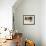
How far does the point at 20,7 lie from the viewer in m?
5.66

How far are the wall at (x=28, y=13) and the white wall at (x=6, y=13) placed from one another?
1334 millimetres

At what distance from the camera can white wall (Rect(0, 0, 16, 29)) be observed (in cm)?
427

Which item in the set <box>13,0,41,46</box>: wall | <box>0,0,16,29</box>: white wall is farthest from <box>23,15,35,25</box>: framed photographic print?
<box>0,0,16,29</box>: white wall

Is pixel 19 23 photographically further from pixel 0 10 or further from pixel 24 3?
pixel 0 10

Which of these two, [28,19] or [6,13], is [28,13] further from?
[6,13]

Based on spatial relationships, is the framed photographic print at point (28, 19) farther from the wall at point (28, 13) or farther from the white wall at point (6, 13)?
the white wall at point (6, 13)

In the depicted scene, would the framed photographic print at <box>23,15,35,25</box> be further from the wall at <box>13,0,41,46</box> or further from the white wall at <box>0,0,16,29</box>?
the white wall at <box>0,0,16,29</box>

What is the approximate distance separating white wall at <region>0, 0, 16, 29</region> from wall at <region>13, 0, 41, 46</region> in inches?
52.5

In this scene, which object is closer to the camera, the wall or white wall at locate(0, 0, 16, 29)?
white wall at locate(0, 0, 16, 29)

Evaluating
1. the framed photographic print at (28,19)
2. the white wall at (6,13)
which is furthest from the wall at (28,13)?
the white wall at (6,13)

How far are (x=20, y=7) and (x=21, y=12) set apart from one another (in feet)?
0.83

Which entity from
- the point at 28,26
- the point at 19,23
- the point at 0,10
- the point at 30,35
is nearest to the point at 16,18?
the point at 19,23

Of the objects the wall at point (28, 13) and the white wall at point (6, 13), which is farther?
the wall at point (28, 13)

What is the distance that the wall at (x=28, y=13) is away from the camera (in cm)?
567
